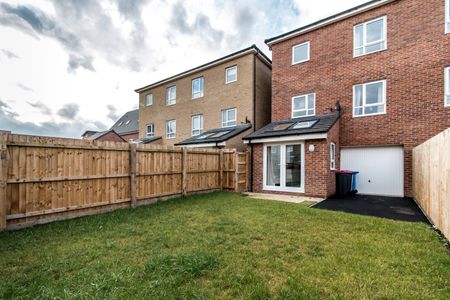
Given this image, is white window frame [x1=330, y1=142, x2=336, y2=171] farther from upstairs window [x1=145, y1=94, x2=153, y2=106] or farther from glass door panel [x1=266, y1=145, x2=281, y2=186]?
upstairs window [x1=145, y1=94, x2=153, y2=106]

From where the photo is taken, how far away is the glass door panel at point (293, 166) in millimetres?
9836

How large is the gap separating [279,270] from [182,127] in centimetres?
1655

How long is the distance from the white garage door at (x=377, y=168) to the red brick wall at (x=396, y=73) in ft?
1.06

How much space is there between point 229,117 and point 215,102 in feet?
5.77

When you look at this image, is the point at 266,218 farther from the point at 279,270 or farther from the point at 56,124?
the point at 56,124

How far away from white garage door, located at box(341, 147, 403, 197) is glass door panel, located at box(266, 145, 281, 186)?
3.50 m

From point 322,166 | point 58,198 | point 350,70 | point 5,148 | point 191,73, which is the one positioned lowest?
point 58,198

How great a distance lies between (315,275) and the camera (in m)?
2.89

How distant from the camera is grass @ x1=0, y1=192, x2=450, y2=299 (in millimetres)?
2553

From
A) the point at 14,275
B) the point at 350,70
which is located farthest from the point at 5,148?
the point at 350,70

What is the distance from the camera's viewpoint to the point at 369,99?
1036cm

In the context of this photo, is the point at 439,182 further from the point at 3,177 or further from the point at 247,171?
the point at 3,177

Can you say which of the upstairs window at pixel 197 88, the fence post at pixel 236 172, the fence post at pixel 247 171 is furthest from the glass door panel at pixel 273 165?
the upstairs window at pixel 197 88

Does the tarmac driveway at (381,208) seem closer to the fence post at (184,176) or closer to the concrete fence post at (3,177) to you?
the fence post at (184,176)
